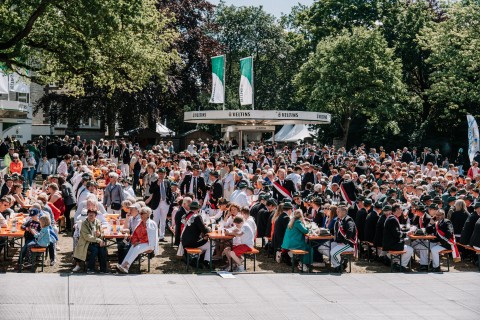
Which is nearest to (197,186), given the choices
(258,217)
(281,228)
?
(258,217)

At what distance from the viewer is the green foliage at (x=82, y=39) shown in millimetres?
25344

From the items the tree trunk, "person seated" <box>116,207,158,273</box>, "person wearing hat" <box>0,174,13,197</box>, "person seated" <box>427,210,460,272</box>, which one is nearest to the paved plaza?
"person seated" <box>116,207,158,273</box>

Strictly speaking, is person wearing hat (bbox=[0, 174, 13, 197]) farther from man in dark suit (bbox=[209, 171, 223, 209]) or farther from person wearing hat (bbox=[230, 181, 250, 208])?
person wearing hat (bbox=[230, 181, 250, 208])

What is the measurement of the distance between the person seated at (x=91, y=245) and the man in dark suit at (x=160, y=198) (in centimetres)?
331

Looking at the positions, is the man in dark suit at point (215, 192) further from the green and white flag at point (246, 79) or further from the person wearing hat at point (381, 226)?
the green and white flag at point (246, 79)

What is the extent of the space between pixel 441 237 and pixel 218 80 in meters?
21.8

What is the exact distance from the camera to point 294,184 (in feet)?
68.1

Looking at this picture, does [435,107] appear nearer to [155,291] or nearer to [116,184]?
[116,184]

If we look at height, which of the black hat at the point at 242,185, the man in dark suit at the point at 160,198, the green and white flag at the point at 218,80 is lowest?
the man in dark suit at the point at 160,198

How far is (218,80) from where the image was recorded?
1411 inches

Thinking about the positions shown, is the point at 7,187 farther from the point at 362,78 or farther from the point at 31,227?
the point at 362,78

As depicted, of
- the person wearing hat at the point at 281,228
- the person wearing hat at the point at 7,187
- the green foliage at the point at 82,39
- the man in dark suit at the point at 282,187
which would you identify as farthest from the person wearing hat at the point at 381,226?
the green foliage at the point at 82,39

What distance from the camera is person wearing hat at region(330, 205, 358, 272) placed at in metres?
15.1

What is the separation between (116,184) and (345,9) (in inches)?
1501
